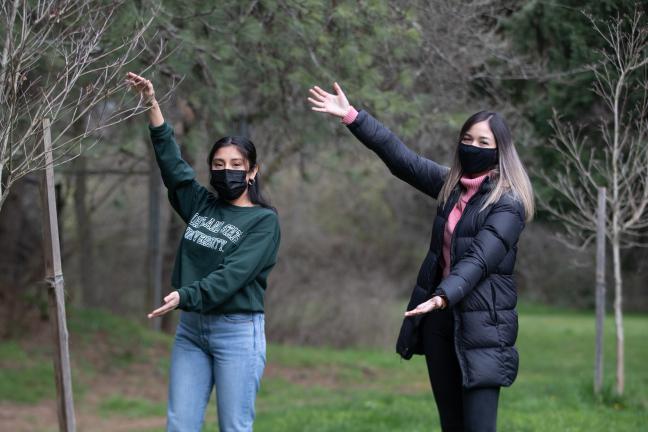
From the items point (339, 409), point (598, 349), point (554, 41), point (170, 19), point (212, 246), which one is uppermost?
point (554, 41)

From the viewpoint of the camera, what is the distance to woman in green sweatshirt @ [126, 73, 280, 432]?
4.33 meters

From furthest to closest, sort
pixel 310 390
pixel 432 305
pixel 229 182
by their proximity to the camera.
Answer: pixel 310 390 → pixel 229 182 → pixel 432 305

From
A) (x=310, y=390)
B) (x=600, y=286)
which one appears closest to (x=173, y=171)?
(x=600, y=286)

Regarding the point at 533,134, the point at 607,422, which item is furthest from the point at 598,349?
the point at 533,134

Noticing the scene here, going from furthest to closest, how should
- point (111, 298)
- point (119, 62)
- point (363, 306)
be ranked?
point (111, 298) → point (363, 306) → point (119, 62)

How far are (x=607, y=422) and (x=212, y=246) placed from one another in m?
4.34

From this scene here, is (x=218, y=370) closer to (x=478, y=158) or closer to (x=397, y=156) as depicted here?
(x=397, y=156)

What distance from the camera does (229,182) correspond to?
4539 millimetres

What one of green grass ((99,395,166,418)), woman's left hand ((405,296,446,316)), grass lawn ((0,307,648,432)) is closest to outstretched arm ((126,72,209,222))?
woman's left hand ((405,296,446,316))

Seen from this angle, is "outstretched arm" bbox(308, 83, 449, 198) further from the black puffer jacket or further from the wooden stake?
the wooden stake

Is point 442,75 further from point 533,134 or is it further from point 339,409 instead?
point 339,409

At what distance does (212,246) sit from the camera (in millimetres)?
4418

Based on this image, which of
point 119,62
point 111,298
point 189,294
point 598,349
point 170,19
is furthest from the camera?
point 111,298

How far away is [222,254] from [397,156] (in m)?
0.98
